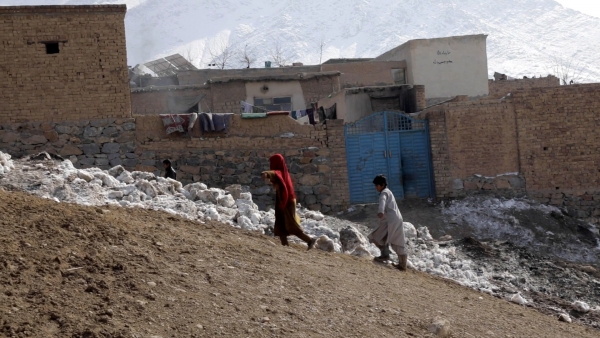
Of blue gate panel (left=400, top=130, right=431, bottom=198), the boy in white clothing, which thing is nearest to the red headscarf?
the boy in white clothing

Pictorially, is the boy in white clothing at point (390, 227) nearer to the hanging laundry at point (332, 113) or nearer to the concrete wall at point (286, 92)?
the hanging laundry at point (332, 113)

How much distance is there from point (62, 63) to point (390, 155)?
273 inches

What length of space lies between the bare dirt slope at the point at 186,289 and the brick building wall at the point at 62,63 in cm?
664

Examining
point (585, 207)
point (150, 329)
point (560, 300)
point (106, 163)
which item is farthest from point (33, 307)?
point (585, 207)

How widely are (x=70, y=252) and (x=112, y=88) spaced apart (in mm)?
9504

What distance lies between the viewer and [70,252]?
6668 mm

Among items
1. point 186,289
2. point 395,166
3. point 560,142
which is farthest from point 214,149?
point 186,289

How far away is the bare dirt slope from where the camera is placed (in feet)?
18.7

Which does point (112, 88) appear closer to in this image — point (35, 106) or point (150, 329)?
point (35, 106)

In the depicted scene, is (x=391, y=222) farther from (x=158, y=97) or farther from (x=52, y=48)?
(x=158, y=97)

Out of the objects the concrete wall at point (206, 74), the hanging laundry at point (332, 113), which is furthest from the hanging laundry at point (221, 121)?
the concrete wall at point (206, 74)

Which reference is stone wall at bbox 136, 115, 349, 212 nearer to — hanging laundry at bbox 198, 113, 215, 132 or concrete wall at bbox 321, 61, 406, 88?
hanging laundry at bbox 198, 113, 215, 132

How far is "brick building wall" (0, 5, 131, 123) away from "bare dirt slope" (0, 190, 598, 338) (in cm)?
664

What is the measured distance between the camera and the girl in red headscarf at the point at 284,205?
9.71 meters
